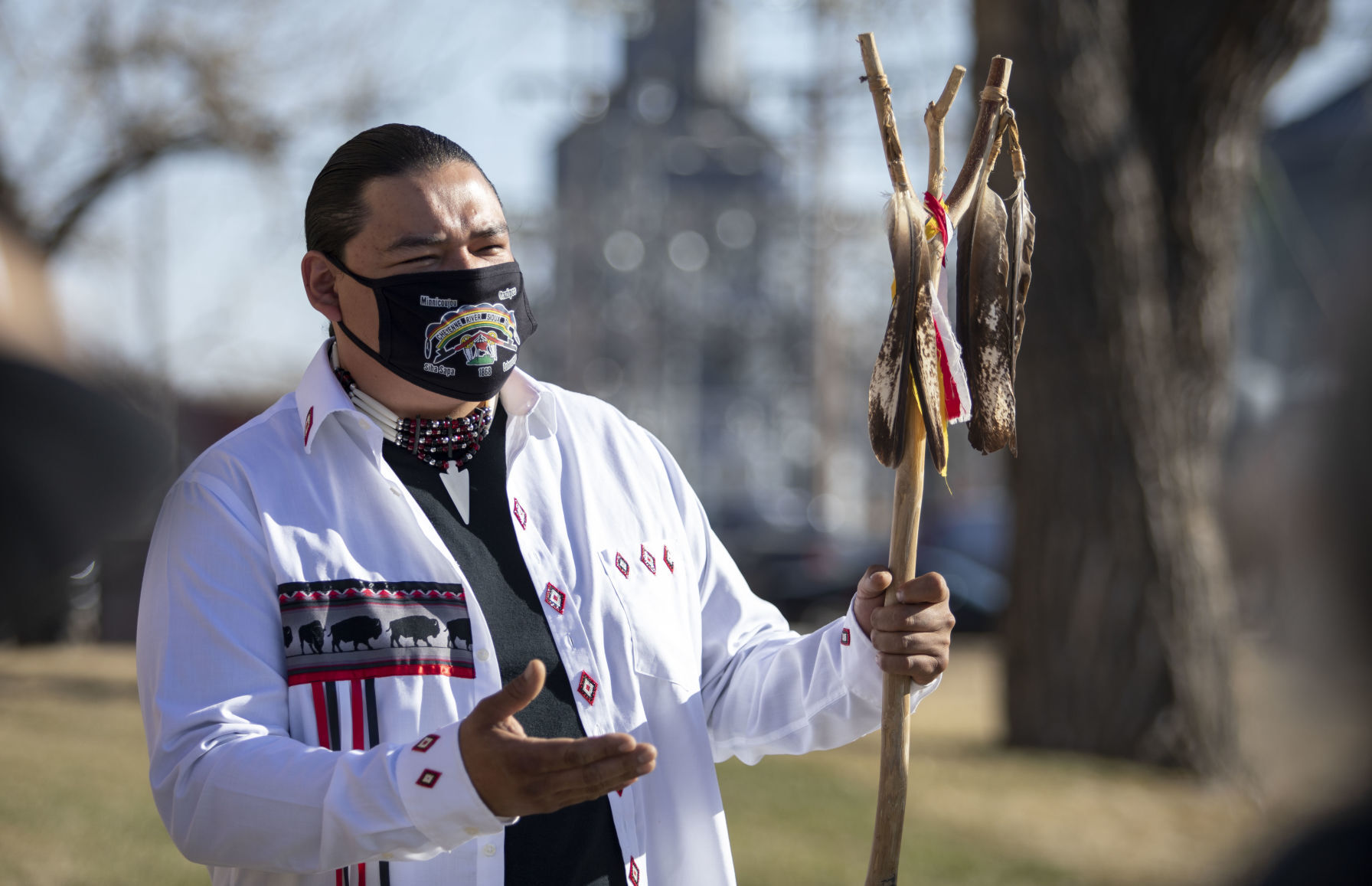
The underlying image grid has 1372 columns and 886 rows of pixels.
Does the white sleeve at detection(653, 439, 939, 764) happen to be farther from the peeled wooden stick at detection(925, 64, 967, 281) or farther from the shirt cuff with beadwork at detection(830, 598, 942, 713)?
the peeled wooden stick at detection(925, 64, 967, 281)

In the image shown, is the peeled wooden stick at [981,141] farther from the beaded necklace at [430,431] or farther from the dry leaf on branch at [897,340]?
the beaded necklace at [430,431]

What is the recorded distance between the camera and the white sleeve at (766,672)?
93.0 inches

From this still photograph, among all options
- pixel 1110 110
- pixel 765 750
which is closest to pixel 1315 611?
pixel 765 750

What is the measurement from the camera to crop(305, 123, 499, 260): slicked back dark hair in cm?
236

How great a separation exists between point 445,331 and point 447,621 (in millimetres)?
545

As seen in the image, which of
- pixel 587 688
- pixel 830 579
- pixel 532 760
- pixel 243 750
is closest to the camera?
pixel 532 760

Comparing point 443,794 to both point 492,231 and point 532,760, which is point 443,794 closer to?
point 532,760

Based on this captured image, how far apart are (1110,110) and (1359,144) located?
6.93 m

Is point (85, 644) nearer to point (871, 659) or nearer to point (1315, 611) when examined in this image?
point (871, 659)

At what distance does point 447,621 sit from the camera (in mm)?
2152

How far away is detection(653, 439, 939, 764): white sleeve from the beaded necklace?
42cm

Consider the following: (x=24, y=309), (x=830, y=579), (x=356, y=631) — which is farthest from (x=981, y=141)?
(x=830, y=579)

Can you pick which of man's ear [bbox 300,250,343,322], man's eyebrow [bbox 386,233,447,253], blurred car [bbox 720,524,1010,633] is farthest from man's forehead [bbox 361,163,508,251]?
blurred car [bbox 720,524,1010,633]

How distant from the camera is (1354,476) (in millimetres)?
820
